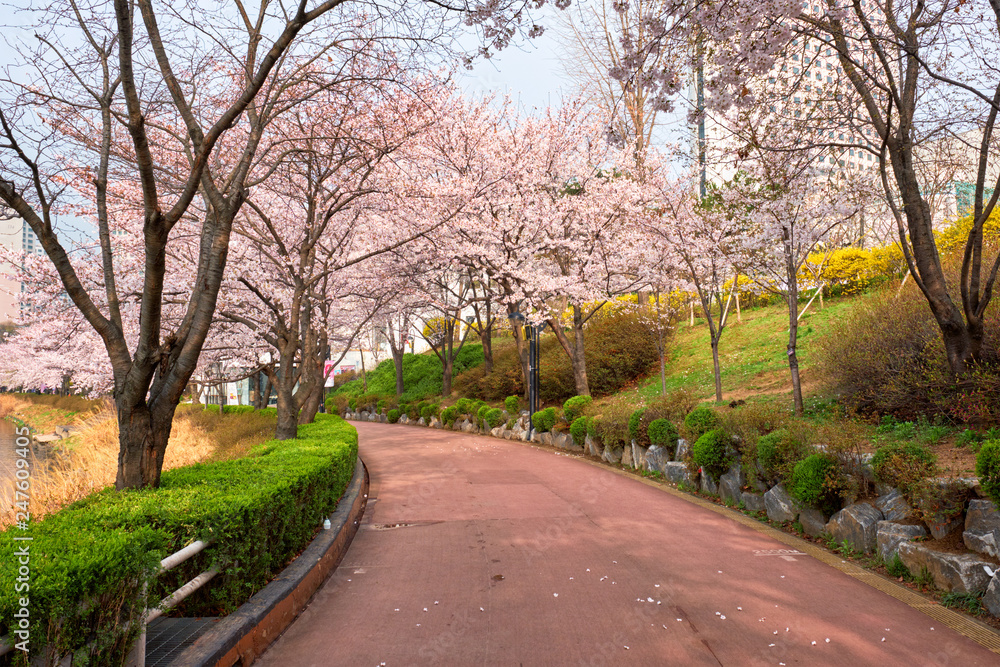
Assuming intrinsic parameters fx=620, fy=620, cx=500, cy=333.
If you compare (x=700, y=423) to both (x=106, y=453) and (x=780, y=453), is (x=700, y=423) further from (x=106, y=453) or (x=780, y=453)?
(x=106, y=453)

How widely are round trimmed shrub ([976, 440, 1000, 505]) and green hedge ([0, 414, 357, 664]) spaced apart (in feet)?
17.5

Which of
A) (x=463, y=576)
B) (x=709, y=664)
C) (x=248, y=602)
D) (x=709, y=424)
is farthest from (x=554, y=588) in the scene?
(x=709, y=424)

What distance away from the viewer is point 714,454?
8.77 m

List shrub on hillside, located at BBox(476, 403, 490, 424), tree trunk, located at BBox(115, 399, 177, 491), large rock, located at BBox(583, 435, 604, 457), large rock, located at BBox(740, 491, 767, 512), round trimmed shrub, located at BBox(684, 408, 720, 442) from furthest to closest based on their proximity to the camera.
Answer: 1. shrub on hillside, located at BBox(476, 403, 490, 424)
2. large rock, located at BBox(583, 435, 604, 457)
3. round trimmed shrub, located at BBox(684, 408, 720, 442)
4. large rock, located at BBox(740, 491, 767, 512)
5. tree trunk, located at BBox(115, 399, 177, 491)

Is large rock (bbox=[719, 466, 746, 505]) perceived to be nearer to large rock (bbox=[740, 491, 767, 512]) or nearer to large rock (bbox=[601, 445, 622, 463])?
large rock (bbox=[740, 491, 767, 512])

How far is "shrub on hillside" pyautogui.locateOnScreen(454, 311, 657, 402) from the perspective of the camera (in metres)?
18.8

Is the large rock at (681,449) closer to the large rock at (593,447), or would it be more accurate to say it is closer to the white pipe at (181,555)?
the large rock at (593,447)

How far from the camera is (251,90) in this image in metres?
5.89

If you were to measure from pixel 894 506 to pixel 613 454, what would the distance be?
690cm

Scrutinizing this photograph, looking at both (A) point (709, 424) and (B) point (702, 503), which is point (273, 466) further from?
(A) point (709, 424)

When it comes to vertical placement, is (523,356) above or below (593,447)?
above

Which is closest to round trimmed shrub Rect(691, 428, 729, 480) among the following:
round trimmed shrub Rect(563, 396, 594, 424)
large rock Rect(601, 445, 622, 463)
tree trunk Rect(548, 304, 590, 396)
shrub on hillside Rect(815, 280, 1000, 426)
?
shrub on hillside Rect(815, 280, 1000, 426)

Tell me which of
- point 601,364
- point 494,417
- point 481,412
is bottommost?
point 494,417

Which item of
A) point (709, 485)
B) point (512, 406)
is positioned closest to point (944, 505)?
point (709, 485)
